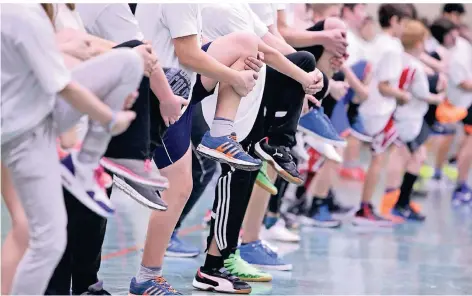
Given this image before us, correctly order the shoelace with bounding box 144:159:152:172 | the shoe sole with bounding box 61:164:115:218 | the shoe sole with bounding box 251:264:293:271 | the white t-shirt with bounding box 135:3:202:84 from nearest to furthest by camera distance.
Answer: the shoe sole with bounding box 61:164:115:218
the shoelace with bounding box 144:159:152:172
the white t-shirt with bounding box 135:3:202:84
the shoe sole with bounding box 251:264:293:271

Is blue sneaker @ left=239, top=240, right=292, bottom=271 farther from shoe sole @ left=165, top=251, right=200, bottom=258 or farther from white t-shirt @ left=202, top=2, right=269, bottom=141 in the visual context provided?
white t-shirt @ left=202, top=2, right=269, bottom=141

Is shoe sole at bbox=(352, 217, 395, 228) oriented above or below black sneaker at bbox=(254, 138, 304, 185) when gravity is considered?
below

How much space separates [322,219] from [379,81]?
1.25 m

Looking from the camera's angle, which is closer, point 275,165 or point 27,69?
point 27,69

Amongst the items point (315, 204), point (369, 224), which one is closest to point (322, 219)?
point (315, 204)

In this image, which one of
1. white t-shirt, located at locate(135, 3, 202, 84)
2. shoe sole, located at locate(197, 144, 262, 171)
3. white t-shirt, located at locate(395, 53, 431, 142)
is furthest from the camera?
white t-shirt, located at locate(395, 53, 431, 142)

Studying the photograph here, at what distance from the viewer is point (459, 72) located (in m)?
9.22

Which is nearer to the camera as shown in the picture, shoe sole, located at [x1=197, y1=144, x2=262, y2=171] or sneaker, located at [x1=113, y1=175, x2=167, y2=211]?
sneaker, located at [x1=113, y1=175, x2=167, y2=211]

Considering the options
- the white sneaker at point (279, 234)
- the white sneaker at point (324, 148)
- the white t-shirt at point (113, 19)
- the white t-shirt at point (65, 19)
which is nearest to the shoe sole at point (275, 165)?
the white t-shirt at point (113, 19)

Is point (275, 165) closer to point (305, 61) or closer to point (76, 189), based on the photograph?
point (305, 61)

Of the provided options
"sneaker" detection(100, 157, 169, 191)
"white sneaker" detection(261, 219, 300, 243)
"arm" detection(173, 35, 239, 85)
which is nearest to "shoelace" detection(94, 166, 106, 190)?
"sneaker" detection(100, 157, 169, 191)

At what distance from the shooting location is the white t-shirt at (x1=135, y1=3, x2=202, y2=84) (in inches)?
151

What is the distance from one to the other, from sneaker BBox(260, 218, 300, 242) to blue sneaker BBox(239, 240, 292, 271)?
1.10m

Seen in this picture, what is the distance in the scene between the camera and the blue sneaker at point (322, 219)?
286 inches
